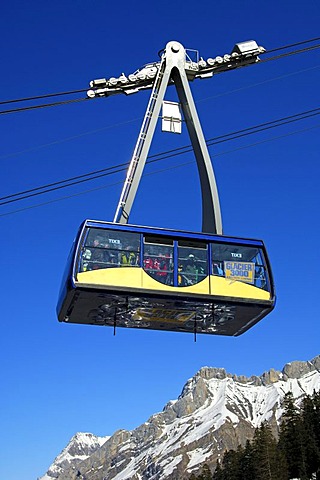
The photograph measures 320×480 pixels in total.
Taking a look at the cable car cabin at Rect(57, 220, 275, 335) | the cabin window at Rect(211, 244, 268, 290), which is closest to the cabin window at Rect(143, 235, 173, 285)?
the cable car cabin at Rect(57, 220, 275, 335)

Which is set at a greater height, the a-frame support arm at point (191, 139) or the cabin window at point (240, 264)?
the a-frame support arm at point (191, 139)

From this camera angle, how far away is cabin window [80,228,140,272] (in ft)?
64.6

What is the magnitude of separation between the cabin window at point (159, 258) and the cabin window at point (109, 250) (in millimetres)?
303

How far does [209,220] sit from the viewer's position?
73.7 feet

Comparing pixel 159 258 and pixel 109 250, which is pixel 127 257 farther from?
pixel 159 258

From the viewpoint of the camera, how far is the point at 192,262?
2078 centimetres

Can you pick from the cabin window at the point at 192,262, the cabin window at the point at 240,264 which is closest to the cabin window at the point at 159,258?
the cabin window at the point at 192,262

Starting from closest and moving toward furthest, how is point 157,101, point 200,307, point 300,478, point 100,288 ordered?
point 100,288
point 200,307
point 157,101
point 300,478

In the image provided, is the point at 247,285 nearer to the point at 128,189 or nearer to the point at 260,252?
the point at 260,252

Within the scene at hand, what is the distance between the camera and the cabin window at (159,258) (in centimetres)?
2016

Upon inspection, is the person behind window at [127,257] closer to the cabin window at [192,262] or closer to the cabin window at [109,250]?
the cabin window at [109,250]

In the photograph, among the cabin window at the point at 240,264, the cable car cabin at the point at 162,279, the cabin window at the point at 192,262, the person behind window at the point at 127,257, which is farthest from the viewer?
the cabin window at the point at 240,264

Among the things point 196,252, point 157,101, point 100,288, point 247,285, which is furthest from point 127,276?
point 157,101

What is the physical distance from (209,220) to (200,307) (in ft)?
10.5
